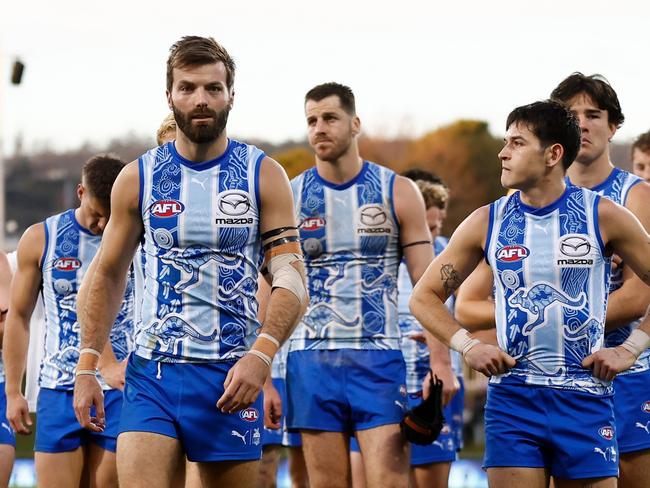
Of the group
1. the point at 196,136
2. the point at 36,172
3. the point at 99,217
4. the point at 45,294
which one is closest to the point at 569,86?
the point at 196,136

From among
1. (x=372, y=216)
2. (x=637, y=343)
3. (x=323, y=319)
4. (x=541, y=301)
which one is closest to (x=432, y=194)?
(x=372, y=216)

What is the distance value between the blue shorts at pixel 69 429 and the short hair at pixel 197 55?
2864 mm

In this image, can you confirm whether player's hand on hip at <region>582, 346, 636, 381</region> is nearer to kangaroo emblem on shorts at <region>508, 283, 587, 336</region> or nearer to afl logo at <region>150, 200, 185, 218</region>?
kangaroo emblem on shorts at <region>508, 283, 587, 336</region>

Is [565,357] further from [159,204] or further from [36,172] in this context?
[36,172]

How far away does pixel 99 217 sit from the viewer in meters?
8.62

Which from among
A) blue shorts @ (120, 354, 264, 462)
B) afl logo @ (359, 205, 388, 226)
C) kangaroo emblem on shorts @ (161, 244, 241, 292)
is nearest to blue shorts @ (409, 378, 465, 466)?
afl logo @ (359, 205, 388, 226)

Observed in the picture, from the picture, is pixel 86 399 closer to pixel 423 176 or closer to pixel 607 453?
pixel 607 453

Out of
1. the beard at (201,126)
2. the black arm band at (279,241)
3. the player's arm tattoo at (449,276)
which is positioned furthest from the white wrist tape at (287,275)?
the player's arm tattoo at (449,276)

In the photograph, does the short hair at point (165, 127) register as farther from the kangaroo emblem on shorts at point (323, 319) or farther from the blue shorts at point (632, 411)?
the blue shorts at point (632, 411)

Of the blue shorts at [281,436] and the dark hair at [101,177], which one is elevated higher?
the dark hair at [101,177]

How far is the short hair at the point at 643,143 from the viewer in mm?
9984

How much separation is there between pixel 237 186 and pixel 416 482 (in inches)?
199

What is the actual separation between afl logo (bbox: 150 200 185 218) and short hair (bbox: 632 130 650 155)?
16.1 ft

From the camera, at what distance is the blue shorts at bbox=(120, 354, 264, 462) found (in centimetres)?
602
